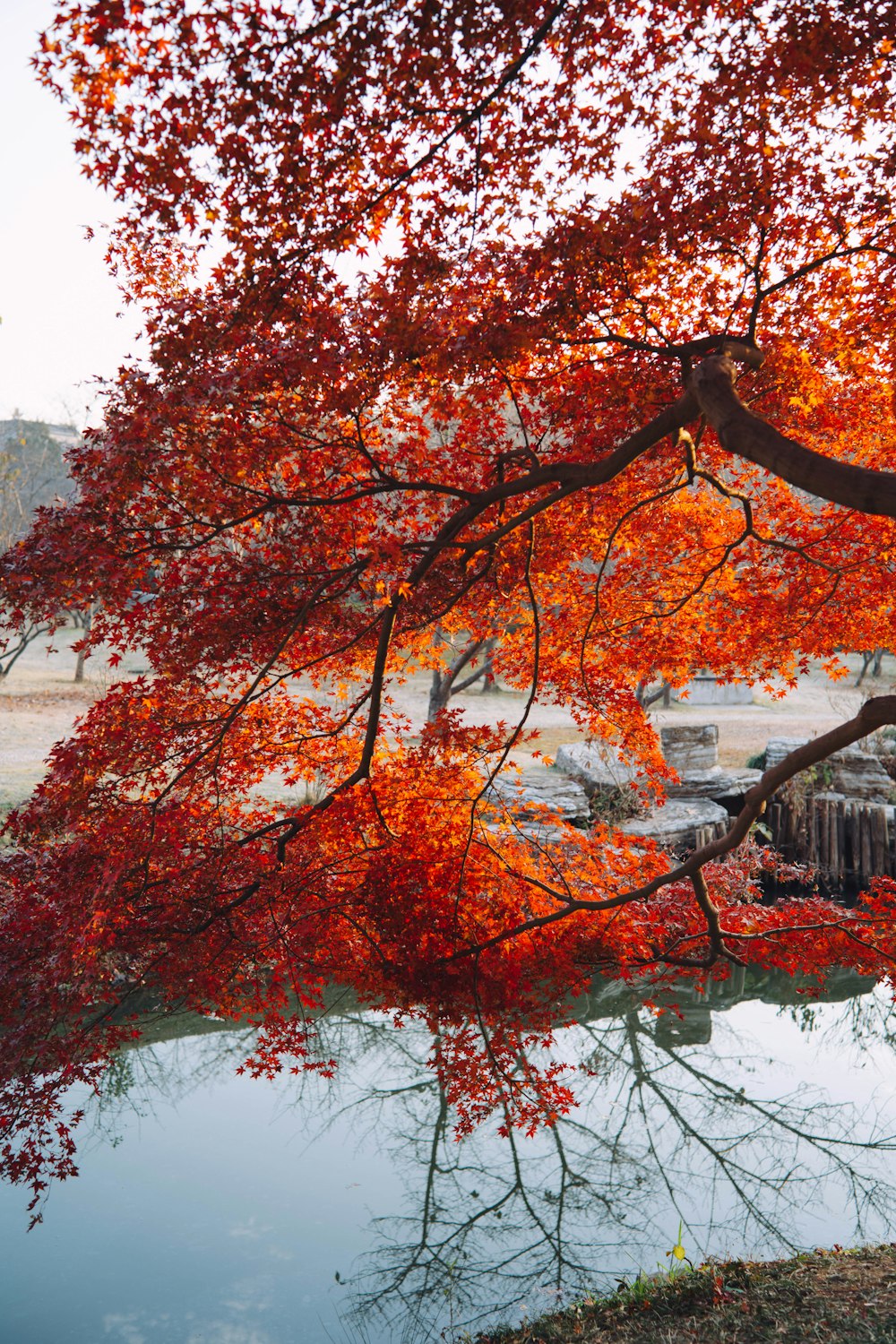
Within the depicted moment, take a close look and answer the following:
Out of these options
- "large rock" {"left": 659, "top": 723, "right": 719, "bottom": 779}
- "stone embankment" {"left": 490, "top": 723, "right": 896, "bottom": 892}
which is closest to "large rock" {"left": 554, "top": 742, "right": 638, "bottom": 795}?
"stone embankment" {"left": 490, "top": 723, "right": 896, "bottom": 892}

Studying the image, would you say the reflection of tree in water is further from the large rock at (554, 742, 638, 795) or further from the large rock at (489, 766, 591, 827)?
the large rock at (554, 742, 638, 795)

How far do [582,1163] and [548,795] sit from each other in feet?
21.1

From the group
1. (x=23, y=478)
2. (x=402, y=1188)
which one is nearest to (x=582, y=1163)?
(x=402, y=1188)

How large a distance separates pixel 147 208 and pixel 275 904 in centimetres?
361

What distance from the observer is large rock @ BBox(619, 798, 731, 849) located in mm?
10875

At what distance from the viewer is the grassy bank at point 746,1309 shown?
3275 mm

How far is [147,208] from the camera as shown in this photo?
329 centimetres

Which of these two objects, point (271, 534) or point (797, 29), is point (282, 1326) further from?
point (797, 29)

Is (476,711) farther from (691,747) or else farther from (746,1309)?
(746,1309)

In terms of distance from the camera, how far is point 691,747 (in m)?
12.8

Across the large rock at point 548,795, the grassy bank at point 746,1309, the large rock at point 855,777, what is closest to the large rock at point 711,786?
the large rock at point 855,777

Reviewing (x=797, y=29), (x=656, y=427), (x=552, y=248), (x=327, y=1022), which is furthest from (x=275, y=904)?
(x=797, y=29)

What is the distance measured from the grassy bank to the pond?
0.54 m

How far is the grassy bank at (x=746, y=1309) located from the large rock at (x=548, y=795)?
647 cm
